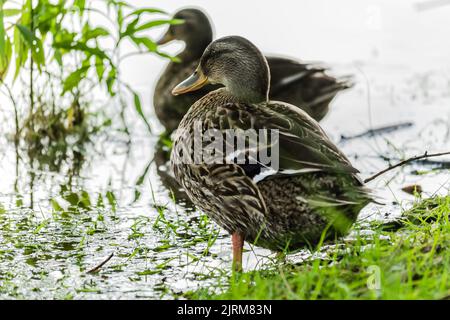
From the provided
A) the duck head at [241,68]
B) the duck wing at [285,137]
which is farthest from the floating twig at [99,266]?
the duck head at [241,68]

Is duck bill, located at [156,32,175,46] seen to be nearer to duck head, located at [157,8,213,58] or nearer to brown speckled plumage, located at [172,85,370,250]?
duck head, located at [157,8,213,58]

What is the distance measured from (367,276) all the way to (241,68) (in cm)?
134

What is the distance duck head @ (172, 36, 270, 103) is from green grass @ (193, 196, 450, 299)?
877 millimetres

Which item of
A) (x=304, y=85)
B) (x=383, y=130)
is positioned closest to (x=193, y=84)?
(x=304, y=85)

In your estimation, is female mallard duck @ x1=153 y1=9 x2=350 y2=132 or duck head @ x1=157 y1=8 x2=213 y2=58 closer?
female mallard duck @ x1=153 y1=9 x2=350 y2=132

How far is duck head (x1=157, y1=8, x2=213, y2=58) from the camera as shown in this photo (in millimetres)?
7387

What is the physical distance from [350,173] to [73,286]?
127cm

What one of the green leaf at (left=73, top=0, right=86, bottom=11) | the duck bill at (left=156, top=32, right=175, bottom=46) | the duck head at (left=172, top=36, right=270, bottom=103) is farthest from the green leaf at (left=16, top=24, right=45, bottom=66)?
the duck bill at (left=156, top=32, right=175, bottom=46)

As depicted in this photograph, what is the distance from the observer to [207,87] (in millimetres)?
6523

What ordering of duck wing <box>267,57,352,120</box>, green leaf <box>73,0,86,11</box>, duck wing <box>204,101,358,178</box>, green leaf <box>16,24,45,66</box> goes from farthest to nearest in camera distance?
duck wing <box>267,57,352,120</box>
green leaf <box>73,0,86,11</box>
green leaf <box>16,24,45,66</box>
duck wing <box>204,101,358,178</box>

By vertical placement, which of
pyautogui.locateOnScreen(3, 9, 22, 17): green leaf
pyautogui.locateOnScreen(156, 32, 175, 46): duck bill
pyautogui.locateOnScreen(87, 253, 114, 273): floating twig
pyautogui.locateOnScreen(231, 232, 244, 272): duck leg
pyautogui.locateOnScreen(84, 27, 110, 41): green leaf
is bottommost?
pyautogui.locateOnScreen(87, 253, 114, 273): floating twig

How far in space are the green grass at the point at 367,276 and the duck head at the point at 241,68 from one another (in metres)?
0.88

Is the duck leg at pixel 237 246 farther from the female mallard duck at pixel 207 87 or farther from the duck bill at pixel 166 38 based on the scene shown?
the duck bill at pixel 166 38

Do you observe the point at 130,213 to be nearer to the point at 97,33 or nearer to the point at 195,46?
the point at 97,33
